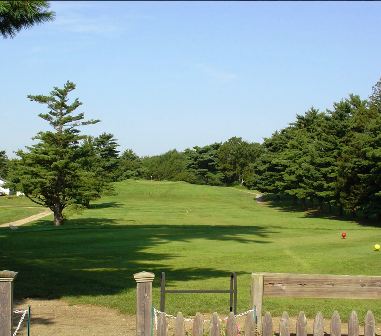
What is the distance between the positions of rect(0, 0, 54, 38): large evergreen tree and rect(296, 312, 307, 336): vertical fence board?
1016 centimetres

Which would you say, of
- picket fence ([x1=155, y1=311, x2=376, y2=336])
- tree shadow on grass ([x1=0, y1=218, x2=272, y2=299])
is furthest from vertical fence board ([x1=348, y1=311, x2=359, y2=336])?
tree shadow on grass ([x1=0, y1=218, x2=272, y2=299])

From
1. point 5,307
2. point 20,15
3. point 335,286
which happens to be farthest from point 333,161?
point 5,307

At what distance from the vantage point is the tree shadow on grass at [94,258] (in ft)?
54.0

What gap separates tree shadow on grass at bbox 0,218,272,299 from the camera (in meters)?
16.5

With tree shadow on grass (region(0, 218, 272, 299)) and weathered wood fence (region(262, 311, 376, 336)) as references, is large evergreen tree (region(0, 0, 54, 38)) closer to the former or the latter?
tree shadow on grass (region(0, 218, 272, 299))

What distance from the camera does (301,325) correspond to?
7.49 metres

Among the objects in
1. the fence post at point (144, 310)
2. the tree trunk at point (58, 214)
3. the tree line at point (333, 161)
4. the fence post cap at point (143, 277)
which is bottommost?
the tree trunk at point (58, 214)

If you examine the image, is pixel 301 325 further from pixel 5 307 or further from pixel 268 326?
pixel 5 307

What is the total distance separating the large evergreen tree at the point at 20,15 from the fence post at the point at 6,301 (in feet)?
26.1

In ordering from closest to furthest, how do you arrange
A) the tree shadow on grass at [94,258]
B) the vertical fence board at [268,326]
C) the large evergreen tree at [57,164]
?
the vertical fence board at [268,326] < the tree shadow on grass at [94,258] < the large evergreen tree at [57,164]

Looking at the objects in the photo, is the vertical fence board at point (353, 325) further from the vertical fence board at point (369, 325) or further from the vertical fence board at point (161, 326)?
the vertical fence board at point (161, 326)

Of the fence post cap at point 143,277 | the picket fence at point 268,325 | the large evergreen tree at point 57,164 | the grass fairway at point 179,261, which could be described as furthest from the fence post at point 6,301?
the large evergreen tree at point 57,164

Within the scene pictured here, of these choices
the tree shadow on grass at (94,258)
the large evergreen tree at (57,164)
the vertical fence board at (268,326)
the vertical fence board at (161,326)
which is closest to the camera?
the vertical fence board at (268,326)

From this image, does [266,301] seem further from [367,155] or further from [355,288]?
[367,155]
